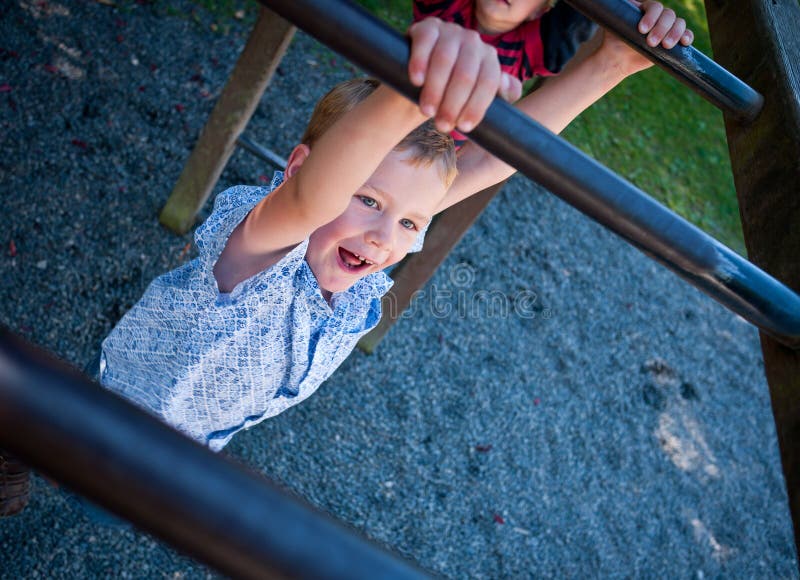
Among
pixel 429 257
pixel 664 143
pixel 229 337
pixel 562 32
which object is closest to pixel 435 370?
pixel 429 257

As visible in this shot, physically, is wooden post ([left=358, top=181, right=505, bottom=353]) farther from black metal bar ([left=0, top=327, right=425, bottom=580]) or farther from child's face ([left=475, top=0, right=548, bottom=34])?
black metal bar ([left=0, top=327, right=425, bottom=580])

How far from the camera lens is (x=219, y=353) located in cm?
166

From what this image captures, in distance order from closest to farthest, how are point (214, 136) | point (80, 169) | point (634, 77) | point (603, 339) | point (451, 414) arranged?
1. point (214, 136)
2. point (80, 169)
3. point (451, 414)
4. point (603, 339)
5. point (634, 77)

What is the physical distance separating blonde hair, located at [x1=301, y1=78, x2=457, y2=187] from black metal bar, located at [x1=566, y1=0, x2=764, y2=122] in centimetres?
39

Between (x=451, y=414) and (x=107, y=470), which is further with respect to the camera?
(x=451, y=414)

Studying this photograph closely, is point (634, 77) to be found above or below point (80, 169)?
above

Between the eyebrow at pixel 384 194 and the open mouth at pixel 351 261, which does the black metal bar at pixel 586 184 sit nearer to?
the eyebrow at pixel 384 194

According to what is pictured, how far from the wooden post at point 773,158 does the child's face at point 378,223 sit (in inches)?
24.8

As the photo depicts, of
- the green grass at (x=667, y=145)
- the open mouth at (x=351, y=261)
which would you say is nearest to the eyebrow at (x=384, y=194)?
the open mouth at (x=351, y=261)

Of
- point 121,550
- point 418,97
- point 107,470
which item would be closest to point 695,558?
point 121,550

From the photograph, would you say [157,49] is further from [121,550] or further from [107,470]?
[107,470]

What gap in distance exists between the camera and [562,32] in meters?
2.23

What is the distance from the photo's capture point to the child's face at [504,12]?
6.73 ft

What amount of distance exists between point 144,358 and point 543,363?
8.53 ft
